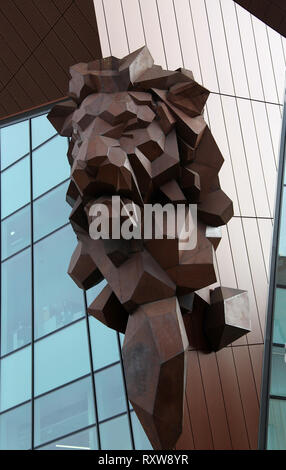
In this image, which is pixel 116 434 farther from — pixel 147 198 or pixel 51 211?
pixel 51 211

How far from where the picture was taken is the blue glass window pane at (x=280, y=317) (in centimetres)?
1343

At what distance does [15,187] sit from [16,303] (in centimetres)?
293

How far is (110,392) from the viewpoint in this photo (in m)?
14.8

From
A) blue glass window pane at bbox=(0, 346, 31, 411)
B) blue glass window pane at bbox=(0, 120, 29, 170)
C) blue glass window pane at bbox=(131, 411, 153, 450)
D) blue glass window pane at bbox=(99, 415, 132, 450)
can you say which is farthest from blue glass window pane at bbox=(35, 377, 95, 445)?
blue glass window pane at bbox=(0, 120, 29, 170)

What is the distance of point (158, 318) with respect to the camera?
11.1 metres

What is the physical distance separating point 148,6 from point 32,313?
23.3 feet

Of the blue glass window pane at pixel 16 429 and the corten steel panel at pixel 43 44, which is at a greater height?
the corten steel panel at pixel 43 44

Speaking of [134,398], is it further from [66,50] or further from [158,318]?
[66,50]

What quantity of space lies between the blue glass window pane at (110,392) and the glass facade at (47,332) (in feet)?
0.06

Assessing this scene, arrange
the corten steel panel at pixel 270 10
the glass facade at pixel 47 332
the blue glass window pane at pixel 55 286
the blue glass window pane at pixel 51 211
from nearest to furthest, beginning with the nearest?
the corten steel panel at pixel 270 10
the glass facade at pixel 47 332
the blue glass window pane at pixel 55 286
the blue glass window pane at pixel 51 211

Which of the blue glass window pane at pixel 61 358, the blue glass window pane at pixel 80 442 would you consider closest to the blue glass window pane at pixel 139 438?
the blue glass window pane at pixel 80 442

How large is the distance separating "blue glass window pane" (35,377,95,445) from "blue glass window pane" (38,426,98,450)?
0.12 m

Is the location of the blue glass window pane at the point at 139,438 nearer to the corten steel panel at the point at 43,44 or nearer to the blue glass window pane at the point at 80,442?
the blue glass window pane at the point at 80,442

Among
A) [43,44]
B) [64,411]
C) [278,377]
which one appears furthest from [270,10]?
[64,411]
